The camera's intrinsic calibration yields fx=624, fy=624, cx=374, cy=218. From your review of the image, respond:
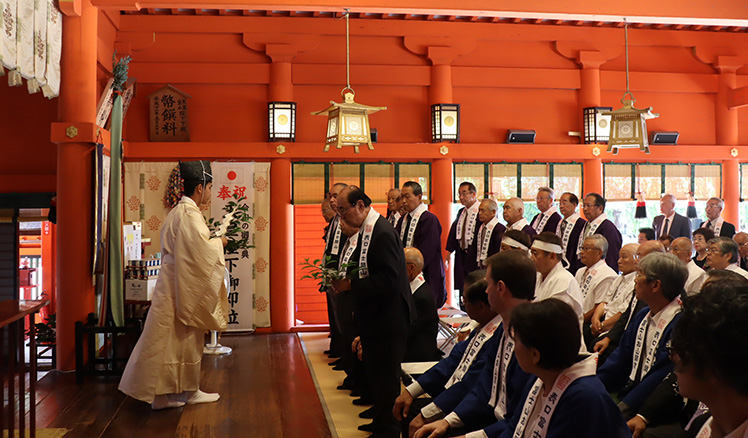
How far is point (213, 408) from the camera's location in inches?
178

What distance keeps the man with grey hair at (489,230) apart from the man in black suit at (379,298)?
2849 millimetres

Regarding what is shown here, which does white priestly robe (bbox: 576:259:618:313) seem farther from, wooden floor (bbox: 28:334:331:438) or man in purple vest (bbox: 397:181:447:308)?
wooden floor (bbox: 28:334:331:438)

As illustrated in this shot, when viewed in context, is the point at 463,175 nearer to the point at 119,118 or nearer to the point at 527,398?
the point at 119,118

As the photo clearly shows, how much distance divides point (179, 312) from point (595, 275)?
307 centimetres

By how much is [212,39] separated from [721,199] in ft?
21.9

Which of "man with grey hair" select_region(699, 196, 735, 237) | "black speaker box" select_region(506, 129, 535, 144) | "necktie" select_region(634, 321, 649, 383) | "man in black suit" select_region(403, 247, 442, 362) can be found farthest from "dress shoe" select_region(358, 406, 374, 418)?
"man with grey hair" select_region(699, 196, 735, 237)

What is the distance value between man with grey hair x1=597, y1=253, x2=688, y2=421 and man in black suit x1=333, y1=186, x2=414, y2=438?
117 centimetres

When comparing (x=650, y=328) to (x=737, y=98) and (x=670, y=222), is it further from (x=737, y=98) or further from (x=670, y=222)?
(x=737, y=98)

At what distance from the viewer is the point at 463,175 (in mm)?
8016

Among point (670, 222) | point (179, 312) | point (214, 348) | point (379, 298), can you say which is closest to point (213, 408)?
point (179, 312)

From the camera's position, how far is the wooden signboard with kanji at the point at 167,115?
7492 mm

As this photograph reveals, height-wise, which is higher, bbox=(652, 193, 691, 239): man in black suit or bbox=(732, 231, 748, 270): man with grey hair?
bbox=(652, 193, 691, 239): man in black suit

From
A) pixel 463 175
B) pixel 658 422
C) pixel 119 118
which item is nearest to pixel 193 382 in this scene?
pixel 119 118

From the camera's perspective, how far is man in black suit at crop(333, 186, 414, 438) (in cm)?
346
